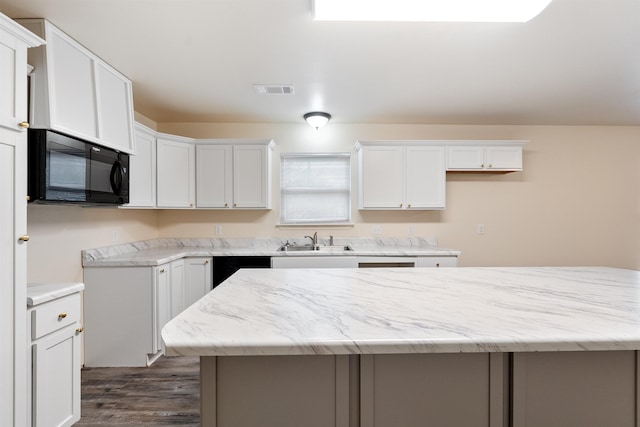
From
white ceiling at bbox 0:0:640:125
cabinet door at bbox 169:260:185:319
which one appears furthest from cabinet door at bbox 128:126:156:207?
cabinet door at bbox 169:260:185:319

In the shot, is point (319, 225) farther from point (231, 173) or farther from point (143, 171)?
point (143, 171)

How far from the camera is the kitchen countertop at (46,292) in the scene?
5.47 ft

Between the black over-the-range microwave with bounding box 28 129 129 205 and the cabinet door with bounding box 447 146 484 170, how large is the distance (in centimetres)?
341

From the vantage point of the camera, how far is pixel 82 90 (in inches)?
86.2

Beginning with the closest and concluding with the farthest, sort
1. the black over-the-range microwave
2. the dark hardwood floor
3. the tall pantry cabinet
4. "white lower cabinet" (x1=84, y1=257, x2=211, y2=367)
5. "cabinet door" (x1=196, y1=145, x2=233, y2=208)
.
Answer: the tall pantry cabinet → the black over-the-range microwave → the dark hardwood floor → "white lower cabinet" (x1=84, y1=257, x2=211, y2=367) → "cabinet door" (x1=196, y1=145, x2=233, y2=208)

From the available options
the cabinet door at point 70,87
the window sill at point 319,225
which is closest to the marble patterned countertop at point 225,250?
the window sill at point 319,225

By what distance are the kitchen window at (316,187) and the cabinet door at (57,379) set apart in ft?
8.49

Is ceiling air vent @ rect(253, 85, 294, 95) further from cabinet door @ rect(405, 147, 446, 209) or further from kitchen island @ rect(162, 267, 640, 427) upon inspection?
kitchen island @ rect(162, 267, 640, 427)

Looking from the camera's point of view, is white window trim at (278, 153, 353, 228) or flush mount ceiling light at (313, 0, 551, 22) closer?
flush mount ceiling light at (313, 0, 551, 22)

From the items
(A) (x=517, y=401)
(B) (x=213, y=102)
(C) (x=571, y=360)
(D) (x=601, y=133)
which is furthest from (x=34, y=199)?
(D) (x=601, y=133)

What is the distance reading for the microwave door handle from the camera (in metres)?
2.50

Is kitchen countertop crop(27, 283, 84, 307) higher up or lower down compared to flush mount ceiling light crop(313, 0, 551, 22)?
lower down

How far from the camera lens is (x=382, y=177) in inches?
150

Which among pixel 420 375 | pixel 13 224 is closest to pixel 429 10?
pixel 420 375
